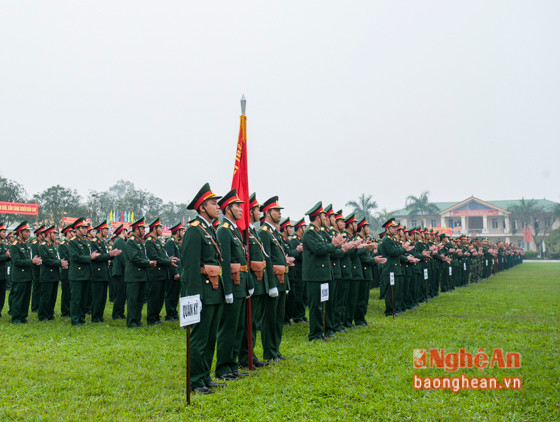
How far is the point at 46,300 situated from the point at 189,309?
8357 mm

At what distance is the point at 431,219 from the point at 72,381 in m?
76.8

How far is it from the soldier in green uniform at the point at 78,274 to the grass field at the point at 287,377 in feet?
1.80

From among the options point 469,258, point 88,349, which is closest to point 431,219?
point 469,258

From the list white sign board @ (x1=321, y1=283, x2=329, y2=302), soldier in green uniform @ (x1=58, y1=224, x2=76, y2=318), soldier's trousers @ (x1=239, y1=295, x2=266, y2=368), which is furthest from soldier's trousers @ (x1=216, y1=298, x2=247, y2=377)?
soldier in green uniform @ (x1=58, y1=224, x2=76, y2=318)

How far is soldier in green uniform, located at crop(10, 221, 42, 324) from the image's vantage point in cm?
1148

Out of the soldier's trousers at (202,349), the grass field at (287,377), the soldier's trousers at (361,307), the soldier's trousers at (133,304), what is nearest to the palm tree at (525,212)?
the grass field at (287,377)

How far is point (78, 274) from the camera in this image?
11.3 metres

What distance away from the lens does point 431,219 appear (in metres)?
78.1

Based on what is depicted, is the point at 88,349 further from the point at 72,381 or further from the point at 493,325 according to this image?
the point at 493,325

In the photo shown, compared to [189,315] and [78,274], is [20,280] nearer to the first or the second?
[78,274]

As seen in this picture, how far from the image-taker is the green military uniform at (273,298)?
24.7ft

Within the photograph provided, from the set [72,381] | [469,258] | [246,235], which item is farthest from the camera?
[469,258]

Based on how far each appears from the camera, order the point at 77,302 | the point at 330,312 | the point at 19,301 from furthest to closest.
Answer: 1. the point at 19,301
2. the point at 77,302
3. the point at 330,312

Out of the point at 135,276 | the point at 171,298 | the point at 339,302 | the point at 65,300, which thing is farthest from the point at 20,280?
the point at 339,302
